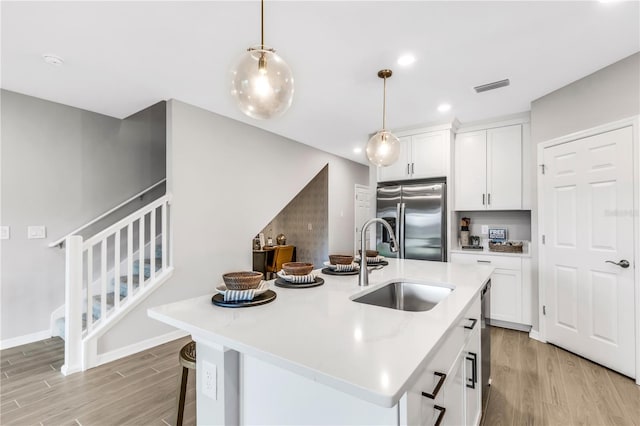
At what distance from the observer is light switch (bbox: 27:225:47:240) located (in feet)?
10.2

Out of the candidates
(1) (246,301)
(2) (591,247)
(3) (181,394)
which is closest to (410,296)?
(1) (246,301)

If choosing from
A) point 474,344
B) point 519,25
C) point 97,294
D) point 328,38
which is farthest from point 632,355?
point 97,294

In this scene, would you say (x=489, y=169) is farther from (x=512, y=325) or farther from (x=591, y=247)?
(x=512, y=325)

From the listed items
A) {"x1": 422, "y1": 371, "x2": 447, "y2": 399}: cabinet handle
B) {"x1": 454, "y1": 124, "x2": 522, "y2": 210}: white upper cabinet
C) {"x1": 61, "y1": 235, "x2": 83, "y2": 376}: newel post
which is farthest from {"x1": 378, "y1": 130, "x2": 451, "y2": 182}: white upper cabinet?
{"x1": 61, "y1": 235, "x2": 83, "y2": 376}: newel post

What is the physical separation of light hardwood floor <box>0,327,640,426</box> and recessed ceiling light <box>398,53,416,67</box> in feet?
8.44

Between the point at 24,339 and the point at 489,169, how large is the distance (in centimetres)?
537

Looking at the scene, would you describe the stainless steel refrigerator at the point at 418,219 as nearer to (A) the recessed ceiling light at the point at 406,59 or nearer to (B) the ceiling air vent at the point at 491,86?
(B) the ceiling air vent at the point at 491,86

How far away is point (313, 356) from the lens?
0.80 metres

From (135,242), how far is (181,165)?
4.81 feet

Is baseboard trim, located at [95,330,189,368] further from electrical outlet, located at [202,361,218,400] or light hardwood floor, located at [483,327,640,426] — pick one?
light hardwood floor, located at [483,327,640,426]

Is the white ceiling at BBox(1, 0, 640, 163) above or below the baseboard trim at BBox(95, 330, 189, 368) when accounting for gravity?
above

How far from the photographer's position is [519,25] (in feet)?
6.63

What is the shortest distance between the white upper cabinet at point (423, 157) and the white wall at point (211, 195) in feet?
5.50

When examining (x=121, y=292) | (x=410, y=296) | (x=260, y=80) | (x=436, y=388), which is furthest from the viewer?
(x=121, y=292)
